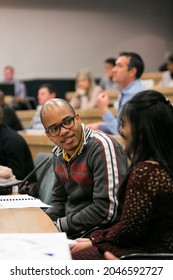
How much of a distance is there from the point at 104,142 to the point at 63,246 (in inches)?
33.6

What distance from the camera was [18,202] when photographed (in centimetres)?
266

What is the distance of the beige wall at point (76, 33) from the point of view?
12.2 meters

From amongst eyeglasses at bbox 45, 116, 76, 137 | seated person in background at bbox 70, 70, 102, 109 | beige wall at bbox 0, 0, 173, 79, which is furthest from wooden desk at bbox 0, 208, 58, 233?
beige wall at bbox 0, 0, 173, 79

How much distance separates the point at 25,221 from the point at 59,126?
536 millimetres

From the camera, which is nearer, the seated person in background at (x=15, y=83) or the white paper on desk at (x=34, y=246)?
the white paper on desk at (x=34, y=246)

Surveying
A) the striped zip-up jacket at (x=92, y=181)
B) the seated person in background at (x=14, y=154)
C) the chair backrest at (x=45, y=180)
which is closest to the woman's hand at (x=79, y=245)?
the striped zip-up jacket at (x=92, y=181)

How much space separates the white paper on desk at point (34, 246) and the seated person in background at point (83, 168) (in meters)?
0.58

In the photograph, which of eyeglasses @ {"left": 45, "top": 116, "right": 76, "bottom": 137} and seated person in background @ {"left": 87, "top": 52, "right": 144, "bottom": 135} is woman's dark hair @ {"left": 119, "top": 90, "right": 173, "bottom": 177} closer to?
eyeglasses @ {"left": 45, "top": 116, "right": 76, "bottom": 137}

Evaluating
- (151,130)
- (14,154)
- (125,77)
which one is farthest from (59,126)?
(125,77)

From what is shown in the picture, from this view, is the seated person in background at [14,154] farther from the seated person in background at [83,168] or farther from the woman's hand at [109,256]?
the woman's hand at [109,256]

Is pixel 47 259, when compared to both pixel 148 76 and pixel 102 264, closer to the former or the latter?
pixel 102 264

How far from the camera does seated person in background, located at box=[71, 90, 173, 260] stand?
1960 millimetres

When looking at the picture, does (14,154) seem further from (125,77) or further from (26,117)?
(26,117)

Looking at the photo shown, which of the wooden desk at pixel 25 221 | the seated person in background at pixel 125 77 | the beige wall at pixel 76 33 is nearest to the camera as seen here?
the wooden desk at pixel 25 221
